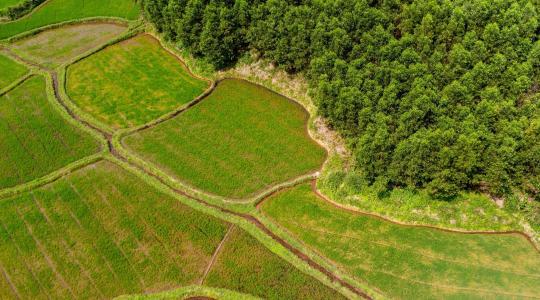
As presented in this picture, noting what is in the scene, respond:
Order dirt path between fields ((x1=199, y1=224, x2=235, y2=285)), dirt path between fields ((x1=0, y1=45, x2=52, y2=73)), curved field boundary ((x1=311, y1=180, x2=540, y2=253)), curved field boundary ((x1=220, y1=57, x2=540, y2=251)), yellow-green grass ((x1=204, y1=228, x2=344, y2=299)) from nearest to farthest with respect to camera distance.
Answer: yellow-green grass ((x1=204, y1=228, x2=344, y2=299)), dirt path between fields ((x1=199, y1=224, x2=235, y2=285)), curved field boundary ((x1=311, y1=180, x2=540, y2=253)), curved field boundary ((x1=220, y1=57, x2=540, y2=251)), dirt path between fields ((x1=0, y1=45, x2=52, y2=73))

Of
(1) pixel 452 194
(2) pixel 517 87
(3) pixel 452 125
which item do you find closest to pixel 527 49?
(2) pixel 517 87

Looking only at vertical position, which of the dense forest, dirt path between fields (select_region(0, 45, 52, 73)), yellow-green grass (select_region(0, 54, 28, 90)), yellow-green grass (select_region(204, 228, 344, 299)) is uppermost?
the dense forest

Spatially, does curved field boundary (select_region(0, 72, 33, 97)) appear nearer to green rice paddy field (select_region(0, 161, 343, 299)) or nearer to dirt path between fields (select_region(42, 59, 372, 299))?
dirt path between fields (select_region(42, 59, 372, 299))

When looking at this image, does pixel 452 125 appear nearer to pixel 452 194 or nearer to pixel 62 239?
pixel 452 194

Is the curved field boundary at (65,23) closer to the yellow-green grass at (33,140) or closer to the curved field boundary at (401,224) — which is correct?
the yellow-green grass at (33,140)

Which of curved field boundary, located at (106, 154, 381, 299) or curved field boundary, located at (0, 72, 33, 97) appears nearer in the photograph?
curved field boundary, located at (106, 154, 381, 299)

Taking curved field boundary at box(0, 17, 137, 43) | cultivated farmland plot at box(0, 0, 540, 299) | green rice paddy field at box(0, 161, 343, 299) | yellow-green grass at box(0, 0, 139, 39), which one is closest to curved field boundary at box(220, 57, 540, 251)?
cultivated farmland plot at box(0, 0, 540, 299)

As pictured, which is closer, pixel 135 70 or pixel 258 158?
pixel 258 158

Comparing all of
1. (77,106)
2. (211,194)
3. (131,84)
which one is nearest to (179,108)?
(131,84)
